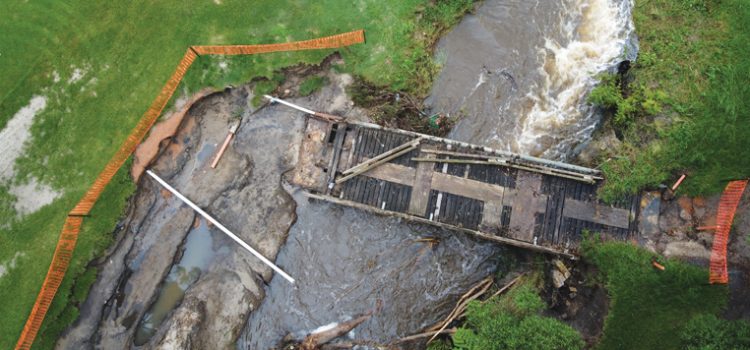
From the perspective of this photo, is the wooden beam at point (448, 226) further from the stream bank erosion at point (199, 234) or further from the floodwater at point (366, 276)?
the stream bank erosion at point (199, 234)

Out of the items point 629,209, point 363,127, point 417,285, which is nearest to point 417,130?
point 363,127

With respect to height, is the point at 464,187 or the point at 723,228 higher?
the point at 723,228

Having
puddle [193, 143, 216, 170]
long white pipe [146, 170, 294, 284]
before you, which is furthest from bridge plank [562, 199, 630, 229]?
puddle [193, 143, 216, 170]

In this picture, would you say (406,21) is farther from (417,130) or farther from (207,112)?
(207,112)

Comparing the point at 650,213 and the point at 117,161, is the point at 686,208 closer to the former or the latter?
the point at 650,213

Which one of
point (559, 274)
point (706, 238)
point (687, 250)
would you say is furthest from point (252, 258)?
point (706, 238)
